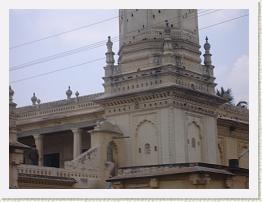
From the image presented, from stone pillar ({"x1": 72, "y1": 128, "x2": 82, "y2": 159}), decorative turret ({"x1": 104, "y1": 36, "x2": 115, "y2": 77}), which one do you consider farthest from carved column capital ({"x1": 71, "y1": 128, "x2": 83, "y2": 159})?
decorative turret ({"x1": 104, "y1": 36, "x2": 115, "y2": 77})

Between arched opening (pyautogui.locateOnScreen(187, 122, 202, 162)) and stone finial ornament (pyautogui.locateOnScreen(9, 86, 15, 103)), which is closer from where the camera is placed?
stone finial ornament (pyautogui.locateOnScreen(9, 86, 15, 103))

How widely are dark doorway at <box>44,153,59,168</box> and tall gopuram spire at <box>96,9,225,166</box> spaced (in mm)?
4056

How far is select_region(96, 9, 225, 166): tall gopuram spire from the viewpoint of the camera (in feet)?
73.6

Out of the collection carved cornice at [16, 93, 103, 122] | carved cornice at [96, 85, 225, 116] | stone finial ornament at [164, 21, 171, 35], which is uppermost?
stone finial ornament at [164, 21, 171, 35]

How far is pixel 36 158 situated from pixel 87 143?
1.73 meters

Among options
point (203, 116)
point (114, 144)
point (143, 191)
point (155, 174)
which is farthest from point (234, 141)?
point (143, 191)

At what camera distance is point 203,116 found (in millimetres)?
23562

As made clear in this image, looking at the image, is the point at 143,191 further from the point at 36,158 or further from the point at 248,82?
the point at 36,158

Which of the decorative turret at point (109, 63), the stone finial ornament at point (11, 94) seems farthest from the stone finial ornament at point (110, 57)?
the stone finial ornament at point (11, 94)

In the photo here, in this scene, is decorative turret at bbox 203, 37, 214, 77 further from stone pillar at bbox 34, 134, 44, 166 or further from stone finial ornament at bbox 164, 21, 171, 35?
stone pillar at bbox 34, 134, 44, 166

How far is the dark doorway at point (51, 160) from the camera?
27.2 meters

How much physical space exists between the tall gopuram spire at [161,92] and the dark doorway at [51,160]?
406cm

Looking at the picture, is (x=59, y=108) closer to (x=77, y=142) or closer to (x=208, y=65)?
(x=77, y=142)

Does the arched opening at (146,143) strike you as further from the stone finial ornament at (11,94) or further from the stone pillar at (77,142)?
the stone finial ornament at (11,94)
